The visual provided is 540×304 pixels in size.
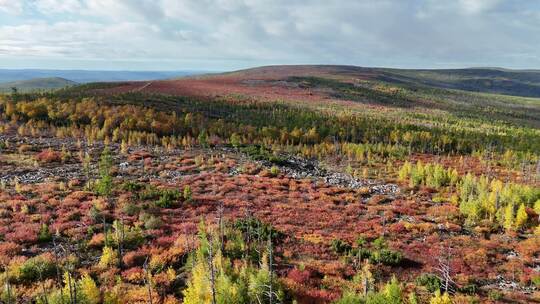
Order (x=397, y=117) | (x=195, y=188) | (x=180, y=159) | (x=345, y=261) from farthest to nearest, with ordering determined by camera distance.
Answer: (x=397, y=117), (x=180, y=159), (x=195, y=188), (x=345, y=261)

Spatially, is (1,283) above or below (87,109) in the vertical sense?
below

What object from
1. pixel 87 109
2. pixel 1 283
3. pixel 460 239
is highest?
pixel 87 109

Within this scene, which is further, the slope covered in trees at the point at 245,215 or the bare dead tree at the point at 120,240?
the bare dead tree at the point at 120,240

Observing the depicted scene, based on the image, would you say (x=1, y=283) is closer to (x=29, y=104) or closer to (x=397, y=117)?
(x=29, y=104)

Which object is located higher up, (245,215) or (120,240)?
(120,240)

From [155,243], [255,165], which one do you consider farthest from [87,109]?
[155,243]

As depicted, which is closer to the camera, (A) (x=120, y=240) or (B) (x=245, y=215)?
(A) (x=120, y=240)

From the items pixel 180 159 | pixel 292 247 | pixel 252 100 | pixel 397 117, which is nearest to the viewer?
pixel 292 247

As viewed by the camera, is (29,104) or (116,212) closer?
(116,212)

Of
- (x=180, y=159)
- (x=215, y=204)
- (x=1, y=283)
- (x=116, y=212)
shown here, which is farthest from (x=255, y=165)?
(x=1, y=283)

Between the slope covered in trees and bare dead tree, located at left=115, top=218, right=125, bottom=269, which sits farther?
bare dead tree, located at left=115, top=218, right=125, bottom=269
